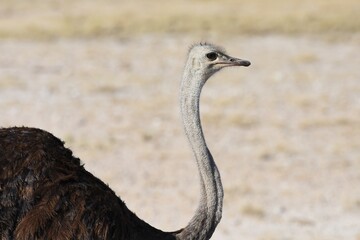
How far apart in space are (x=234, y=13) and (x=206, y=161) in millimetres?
23063

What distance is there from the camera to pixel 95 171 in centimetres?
1255

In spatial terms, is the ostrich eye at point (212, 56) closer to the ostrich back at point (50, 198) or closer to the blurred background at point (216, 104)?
the ostrich back at point (50, 198)

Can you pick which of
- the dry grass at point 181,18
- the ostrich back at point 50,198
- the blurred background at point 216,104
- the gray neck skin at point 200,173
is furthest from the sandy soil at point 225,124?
the ostrich back at point 50,198

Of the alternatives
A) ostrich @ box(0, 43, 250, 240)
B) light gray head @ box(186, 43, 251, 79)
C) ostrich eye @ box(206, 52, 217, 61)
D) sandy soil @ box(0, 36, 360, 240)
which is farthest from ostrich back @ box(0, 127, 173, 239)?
sandy soil @ box(0, 36, 360, 240)

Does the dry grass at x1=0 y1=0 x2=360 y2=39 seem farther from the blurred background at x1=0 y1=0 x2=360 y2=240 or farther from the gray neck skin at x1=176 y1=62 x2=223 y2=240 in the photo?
the gray neck skin at x1=176 y1=62 x2=223 y2=240

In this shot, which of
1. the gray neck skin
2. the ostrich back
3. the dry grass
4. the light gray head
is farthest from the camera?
the dry grass

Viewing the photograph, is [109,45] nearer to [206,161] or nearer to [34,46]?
[34,46]

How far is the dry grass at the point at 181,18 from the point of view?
2656 cm

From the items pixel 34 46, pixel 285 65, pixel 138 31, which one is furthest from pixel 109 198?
pixel 138 31

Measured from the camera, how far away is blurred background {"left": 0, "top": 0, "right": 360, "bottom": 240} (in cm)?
1144

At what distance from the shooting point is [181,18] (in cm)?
2831

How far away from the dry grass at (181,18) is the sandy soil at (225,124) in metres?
2.02

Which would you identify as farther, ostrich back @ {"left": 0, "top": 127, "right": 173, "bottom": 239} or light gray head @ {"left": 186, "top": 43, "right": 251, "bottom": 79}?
light gray head @ {"left": 186, "top": 43, "right": 251, "bottom": 79}

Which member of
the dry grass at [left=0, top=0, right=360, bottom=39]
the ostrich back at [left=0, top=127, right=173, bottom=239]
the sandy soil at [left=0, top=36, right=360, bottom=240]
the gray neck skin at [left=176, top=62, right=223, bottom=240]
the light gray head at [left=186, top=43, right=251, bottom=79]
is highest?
the dry grass at [left=0, top=0, right=360, bottom=39]
